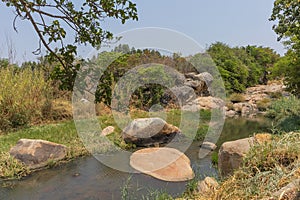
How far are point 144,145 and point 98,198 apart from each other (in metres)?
2.54

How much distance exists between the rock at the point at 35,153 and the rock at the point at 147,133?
61.8 inches

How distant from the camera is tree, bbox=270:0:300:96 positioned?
6.07 meters

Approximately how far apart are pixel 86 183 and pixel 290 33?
16.8 ft

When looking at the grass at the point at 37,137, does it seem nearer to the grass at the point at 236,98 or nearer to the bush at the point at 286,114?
the bush at the point at 286,114

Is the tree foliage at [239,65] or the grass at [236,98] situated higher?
the tree foliage at [239,65]

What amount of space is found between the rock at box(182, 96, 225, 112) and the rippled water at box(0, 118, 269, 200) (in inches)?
195

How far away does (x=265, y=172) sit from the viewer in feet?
7.86

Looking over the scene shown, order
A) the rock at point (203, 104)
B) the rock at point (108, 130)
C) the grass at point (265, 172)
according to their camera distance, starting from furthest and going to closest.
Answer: the rock at point (203, 104) → the rock at point (108, 130) → the grass at point (265, 172)

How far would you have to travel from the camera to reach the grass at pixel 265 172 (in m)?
2.20

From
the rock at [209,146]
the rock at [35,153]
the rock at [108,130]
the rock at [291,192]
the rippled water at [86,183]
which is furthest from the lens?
the rock at [108,130]

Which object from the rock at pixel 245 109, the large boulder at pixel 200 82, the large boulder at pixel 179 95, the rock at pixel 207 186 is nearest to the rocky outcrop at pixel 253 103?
the rock at pixel 245 109

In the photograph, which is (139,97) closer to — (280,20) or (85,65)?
(280,20)

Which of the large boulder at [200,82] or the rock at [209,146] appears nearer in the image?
the rock at [209,146]

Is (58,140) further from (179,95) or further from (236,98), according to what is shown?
(236,98)
